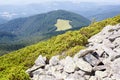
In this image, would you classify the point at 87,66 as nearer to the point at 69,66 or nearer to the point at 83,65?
the point at 83,65

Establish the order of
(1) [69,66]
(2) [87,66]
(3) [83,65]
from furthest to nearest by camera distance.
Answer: (1) [69,66], (3) [83,65], (2) [87,66]

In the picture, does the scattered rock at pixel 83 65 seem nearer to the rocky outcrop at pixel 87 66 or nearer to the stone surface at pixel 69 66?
the rocky outcrop at pixel 87 66

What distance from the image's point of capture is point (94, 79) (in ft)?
85.8

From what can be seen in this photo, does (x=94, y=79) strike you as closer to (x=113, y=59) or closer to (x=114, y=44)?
(x=113, y=59)

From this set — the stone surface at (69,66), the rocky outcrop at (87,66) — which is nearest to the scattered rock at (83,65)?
the rocky outcrop at (87,66)

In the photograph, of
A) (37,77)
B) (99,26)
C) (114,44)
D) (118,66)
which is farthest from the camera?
(99,26)

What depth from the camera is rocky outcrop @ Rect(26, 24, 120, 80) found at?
2628 centimetres

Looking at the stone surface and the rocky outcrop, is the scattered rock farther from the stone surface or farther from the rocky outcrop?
the stone surface

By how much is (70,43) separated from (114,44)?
8.93 metres

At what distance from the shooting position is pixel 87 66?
27.8 meters

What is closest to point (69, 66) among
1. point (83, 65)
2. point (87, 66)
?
point (83, 65)

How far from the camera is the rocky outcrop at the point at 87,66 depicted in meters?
26.3

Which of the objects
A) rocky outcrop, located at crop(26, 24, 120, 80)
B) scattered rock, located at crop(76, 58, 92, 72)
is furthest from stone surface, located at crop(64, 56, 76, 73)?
scattered rock, located at crop(76, 58, 92, 72)

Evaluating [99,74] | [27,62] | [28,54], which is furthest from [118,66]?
[28,54]
